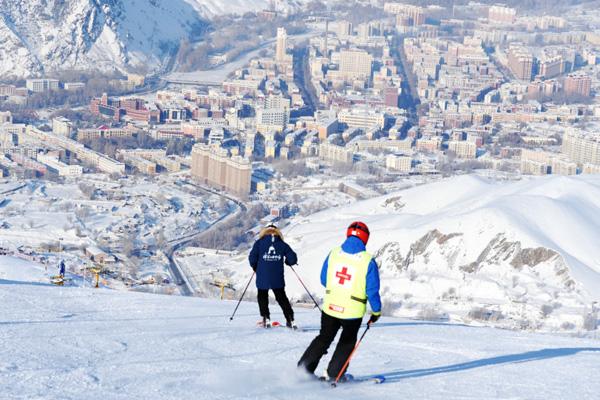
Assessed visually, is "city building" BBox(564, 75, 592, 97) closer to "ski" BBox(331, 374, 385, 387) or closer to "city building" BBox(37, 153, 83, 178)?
"city building" BBox(37, 153, 83, 178)

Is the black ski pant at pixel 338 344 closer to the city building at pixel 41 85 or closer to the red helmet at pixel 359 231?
the red helmet at pixel 359 231

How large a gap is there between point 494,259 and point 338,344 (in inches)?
367

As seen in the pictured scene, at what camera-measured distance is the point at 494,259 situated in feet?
41.6

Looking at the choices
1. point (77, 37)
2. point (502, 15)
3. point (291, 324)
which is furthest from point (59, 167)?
point (502, 15)

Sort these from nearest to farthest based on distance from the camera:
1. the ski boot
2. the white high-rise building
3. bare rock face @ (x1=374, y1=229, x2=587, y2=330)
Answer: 1. the ski boot
2. bare rock face @ (x1=374, y1=229, x2=587, y2=330)
3. the white high-rise building

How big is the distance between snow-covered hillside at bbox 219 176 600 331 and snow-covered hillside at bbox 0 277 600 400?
6.10 m

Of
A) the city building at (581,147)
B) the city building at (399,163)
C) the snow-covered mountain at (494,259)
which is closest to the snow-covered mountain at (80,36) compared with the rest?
the city building at (399,163)

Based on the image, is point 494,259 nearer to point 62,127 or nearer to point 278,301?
point 278,301

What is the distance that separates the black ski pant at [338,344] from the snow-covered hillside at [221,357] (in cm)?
6

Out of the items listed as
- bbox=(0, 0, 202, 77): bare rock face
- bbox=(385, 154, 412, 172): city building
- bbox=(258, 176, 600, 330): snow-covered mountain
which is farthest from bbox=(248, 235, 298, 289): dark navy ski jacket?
bbox=(0, 0, 202, 77): bare rock face

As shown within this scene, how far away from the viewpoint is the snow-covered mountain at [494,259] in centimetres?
1149

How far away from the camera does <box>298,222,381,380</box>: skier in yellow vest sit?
3512mm

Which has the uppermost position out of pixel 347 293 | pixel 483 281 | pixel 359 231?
pixel 359 231

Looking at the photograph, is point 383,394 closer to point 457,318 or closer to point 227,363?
point 227,363
